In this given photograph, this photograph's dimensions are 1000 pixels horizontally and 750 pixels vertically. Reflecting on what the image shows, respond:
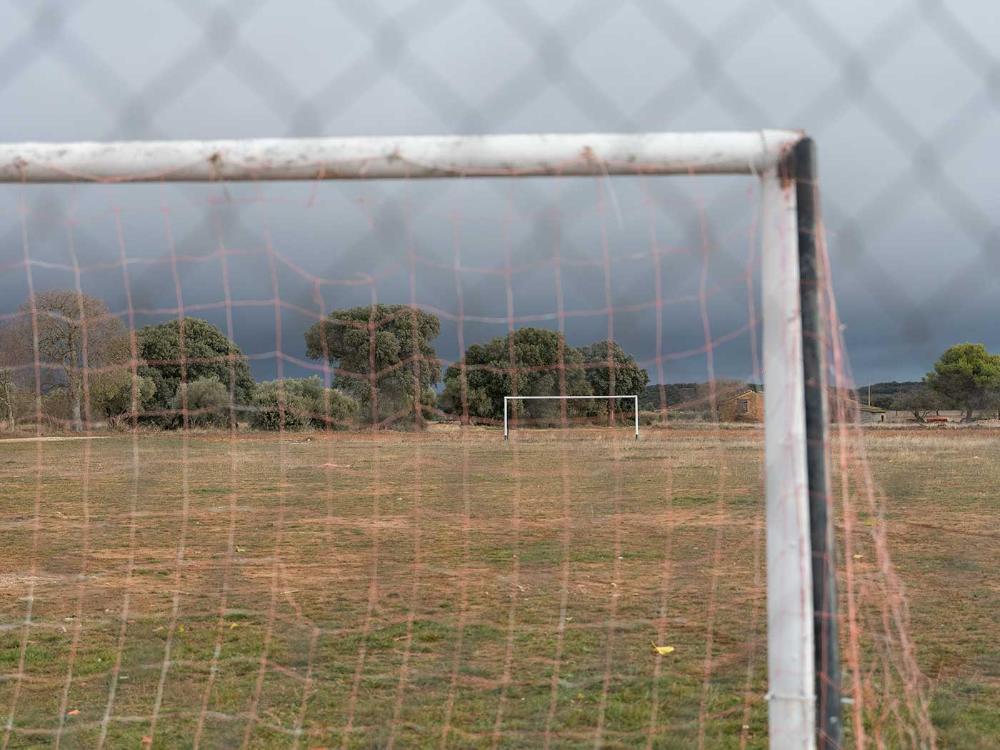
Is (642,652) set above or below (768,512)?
below

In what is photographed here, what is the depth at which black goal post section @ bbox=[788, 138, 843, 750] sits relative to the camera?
7.97ft

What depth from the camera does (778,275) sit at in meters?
2.47

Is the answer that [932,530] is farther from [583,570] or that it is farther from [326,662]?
[326,662]

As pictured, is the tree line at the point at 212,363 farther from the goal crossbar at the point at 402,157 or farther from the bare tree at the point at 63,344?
the goal crossbar at the point at 402,157

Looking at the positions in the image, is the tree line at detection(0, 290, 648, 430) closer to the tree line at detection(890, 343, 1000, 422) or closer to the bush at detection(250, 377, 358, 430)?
the bush at detection(250, 377, 358, 430)

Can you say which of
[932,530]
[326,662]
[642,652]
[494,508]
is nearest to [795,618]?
[642,652]

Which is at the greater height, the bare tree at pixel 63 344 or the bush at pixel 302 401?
the bare tree at pixel 63 344

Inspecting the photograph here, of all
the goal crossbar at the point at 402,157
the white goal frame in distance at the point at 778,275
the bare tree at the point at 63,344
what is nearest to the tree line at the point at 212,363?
the bare tree at the point at 63,344

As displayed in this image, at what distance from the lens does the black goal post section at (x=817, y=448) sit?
2.43m

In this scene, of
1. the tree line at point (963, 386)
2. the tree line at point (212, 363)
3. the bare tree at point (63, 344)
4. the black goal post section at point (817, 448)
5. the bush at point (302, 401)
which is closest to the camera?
the black goal post section at point (817, 448)

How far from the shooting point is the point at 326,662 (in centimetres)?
493

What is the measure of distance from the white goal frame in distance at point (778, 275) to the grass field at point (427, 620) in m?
1.50

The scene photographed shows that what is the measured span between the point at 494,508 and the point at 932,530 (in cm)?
565

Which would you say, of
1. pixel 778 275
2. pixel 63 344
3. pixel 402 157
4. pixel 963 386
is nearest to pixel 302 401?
pixel 63 344
